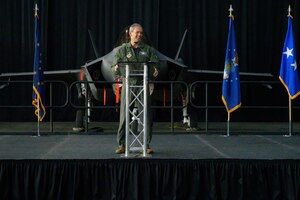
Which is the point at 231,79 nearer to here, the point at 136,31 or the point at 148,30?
the point at 136,31

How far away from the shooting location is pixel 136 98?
4.76m

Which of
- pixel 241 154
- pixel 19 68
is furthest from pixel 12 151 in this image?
pixel 19 68

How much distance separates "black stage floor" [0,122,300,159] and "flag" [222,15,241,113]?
0.54 m

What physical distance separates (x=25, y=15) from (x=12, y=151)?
23.6 feet

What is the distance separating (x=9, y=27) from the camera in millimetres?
11414

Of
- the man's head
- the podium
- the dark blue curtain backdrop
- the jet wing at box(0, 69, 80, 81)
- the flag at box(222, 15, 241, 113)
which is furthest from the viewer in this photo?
the dark blue curtain backdrop

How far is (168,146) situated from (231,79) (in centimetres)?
207

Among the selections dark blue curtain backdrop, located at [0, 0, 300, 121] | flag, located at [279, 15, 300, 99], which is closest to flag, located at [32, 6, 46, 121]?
flag, located at [279, 15, 300, 99]

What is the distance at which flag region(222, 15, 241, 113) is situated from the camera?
23.1ft

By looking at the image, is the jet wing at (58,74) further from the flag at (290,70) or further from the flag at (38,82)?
the flag at (290,70)
